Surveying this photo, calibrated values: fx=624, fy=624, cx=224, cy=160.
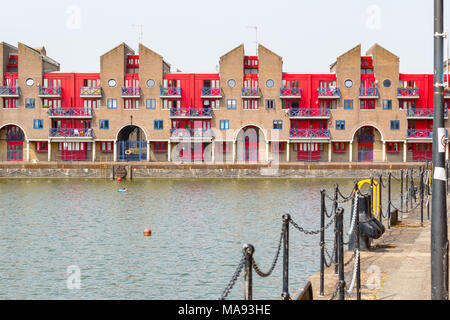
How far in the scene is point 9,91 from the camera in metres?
74.6

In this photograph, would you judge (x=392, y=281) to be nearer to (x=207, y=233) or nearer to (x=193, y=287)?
(x=193, y=287)

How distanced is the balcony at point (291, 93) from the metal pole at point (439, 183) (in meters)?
63.5

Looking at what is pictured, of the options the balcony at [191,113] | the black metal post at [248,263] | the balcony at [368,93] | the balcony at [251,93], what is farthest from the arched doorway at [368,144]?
the black metal post at [248,263]

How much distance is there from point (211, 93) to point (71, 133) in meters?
17.4

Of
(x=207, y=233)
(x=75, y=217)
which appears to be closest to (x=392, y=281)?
(x=207, y=233)

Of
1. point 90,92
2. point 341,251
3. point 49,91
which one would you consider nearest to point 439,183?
point 341,251

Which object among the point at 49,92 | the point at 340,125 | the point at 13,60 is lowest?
the point at 340,125

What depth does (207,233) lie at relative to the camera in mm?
30781

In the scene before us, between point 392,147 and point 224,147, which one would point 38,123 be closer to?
point 224,147

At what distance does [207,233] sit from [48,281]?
11.7m

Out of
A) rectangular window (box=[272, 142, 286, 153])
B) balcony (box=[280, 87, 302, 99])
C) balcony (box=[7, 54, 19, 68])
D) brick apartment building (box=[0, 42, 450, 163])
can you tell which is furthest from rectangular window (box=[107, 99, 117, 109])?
balcony (box=[280, 87, 302, 99])

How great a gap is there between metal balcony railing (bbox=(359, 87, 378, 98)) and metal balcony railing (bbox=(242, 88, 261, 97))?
12074 millimetres

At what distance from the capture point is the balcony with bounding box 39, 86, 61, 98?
74.4 meters
